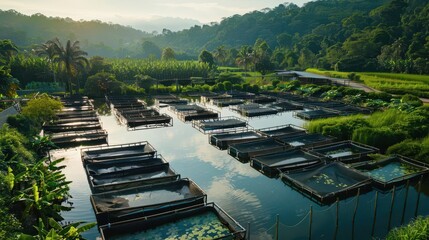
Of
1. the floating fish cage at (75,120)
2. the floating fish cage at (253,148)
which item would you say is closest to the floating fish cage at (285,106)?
the floating fish cage at (253,148)

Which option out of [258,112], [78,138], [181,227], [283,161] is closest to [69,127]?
[78,138]

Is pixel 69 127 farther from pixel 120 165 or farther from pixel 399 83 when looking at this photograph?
pixel 399 83

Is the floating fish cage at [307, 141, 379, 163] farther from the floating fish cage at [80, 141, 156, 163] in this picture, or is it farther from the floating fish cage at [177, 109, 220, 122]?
the floating fish cage at [177, 109, 220, 122]

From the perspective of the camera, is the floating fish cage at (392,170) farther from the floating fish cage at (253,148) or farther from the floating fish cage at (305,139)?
the floating fish cage at (253,148)

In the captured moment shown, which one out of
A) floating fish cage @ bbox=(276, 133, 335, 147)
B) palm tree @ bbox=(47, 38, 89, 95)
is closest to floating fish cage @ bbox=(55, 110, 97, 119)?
palm tree @ bbox=(47, 38, 89, 95)

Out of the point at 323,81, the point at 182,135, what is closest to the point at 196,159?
the point at 182,135
